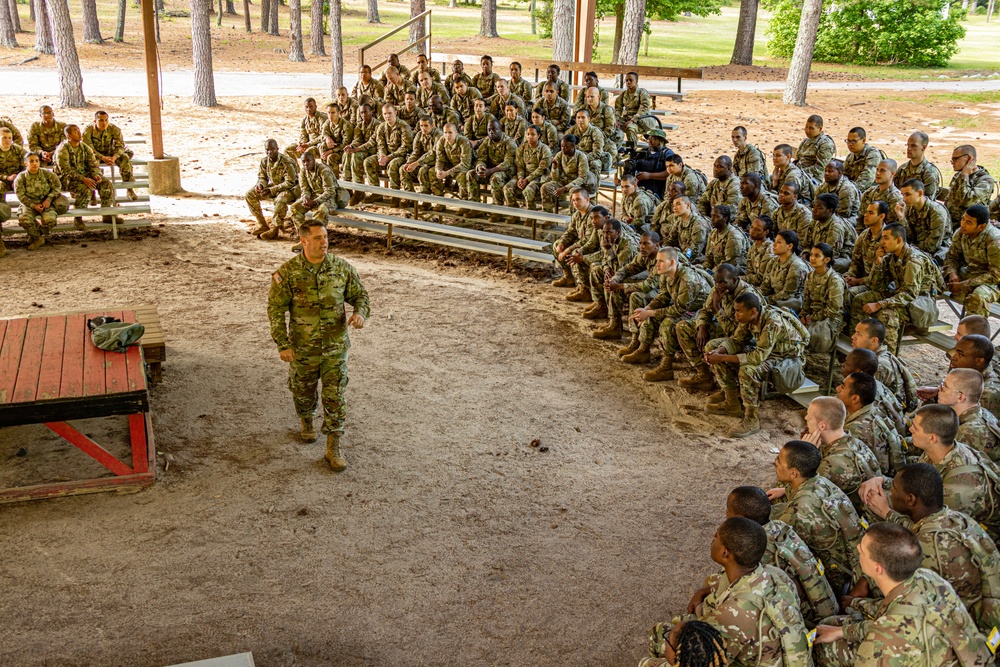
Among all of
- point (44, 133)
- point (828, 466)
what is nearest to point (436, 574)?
point (828, 466)

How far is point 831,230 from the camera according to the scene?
988 centimetres

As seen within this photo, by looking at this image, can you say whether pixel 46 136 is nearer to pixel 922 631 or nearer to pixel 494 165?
pixel 494 165

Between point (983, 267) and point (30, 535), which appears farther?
point (983, 267)

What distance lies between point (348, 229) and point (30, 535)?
869 centimetres

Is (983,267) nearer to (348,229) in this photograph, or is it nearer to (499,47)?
(348,229)

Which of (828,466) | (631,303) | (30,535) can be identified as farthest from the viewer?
(631,303)

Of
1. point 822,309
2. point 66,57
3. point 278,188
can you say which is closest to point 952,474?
point 822,309

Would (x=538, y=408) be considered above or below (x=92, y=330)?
below

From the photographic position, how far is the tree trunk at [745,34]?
32562 mm

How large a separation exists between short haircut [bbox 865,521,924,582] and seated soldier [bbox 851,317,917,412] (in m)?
2.98

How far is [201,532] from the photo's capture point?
622cm

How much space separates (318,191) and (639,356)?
614 centimetres

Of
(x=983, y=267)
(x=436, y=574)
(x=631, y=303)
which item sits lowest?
(x=436, y=574)

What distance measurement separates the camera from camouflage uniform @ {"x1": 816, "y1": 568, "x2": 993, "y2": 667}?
13.0 ft
